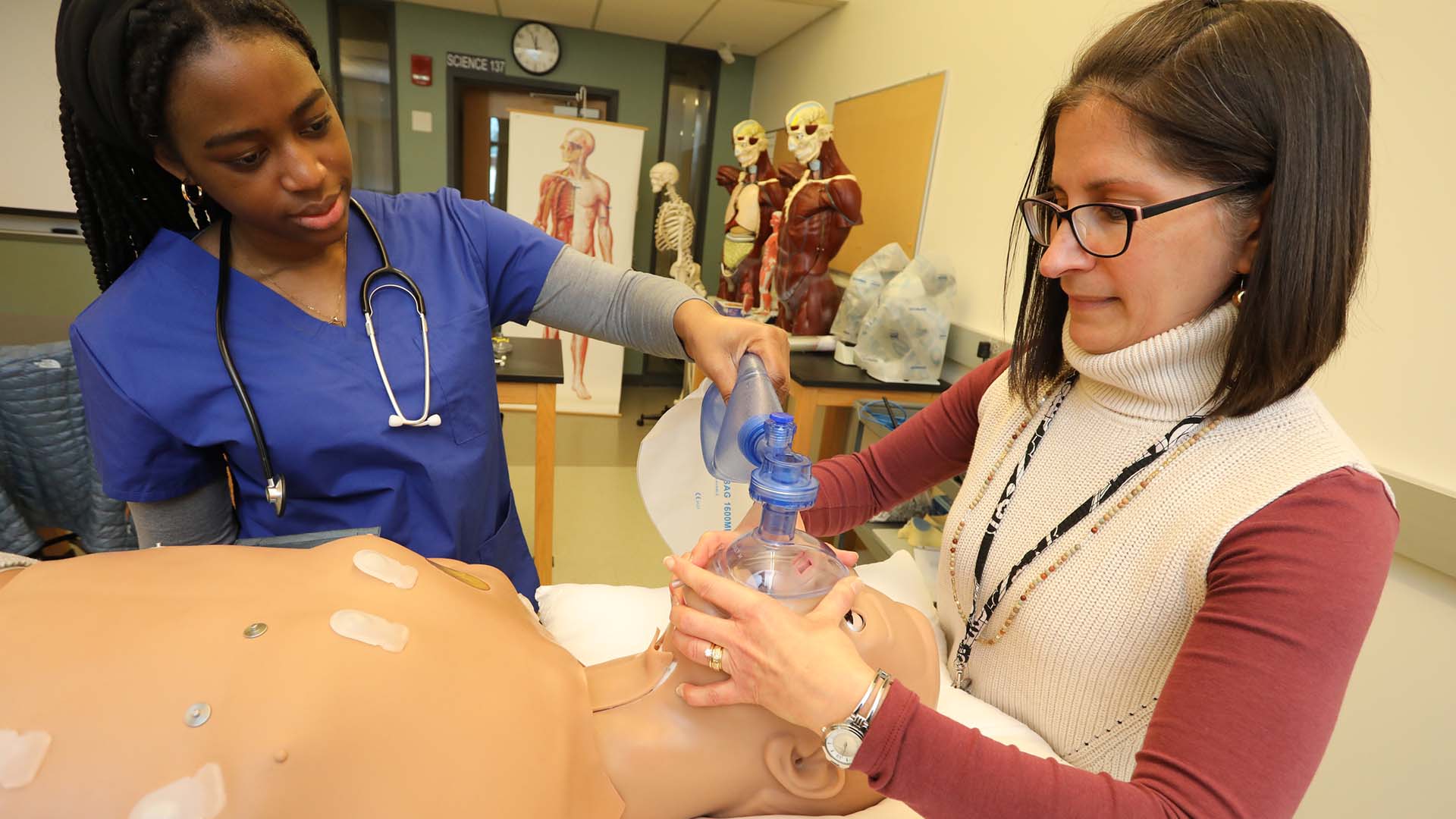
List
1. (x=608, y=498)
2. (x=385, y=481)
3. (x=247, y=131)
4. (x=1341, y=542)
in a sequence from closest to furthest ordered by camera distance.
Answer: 1. (x=1341, y=542)
2. (x=247, y=131)
3. (x=385, y=481)
4. (x=608, y=498)

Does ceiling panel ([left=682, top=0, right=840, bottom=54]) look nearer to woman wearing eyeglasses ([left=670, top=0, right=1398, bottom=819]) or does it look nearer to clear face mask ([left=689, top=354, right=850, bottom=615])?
woman wearing eyeglasses ([left=670, top=0, right=1398, bottom=819])

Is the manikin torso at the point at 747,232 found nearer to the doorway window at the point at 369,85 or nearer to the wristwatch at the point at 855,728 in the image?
the doorway window at the point at 369,85

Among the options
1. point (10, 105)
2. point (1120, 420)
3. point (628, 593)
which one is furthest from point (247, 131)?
point (10, 105)

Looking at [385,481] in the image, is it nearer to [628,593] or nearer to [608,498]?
[628,593]

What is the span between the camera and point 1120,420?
95 centimetres

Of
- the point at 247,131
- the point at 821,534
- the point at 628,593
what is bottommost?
the point at 628,593

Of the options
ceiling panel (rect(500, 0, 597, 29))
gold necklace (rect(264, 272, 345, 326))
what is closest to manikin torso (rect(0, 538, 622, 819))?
gold necklace (rect(264, 272, 345, 326))

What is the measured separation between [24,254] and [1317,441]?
631cm

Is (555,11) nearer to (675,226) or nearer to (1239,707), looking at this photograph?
(675,226)

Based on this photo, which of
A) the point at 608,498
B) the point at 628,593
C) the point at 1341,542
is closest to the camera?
the point at 1341,542

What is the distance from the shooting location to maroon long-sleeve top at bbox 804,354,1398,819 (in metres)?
0.67

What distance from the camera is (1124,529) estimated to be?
2.90ft

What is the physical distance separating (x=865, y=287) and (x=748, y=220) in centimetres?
104

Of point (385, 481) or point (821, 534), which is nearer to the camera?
point (385, 481)
